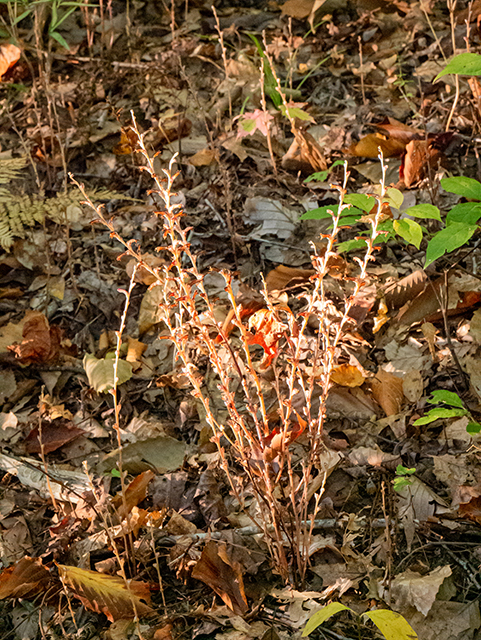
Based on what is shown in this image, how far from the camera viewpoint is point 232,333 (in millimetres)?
2678

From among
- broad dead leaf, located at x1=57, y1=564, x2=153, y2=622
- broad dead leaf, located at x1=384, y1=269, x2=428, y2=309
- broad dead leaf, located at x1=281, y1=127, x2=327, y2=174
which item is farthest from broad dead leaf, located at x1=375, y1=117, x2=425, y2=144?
broad dead leaf, located at x1=57, y1=564, x2=153, y2=622

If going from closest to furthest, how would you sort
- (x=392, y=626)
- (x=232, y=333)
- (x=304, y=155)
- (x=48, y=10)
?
1. (x=392, y=626)
2. (x=232, y=333)
3. (x=304, y=155)
4. (x=48, y=10)

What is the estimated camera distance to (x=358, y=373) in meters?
2.31

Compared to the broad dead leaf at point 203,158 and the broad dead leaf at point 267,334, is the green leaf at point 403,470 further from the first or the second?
the broad dead leaf at point 203,158

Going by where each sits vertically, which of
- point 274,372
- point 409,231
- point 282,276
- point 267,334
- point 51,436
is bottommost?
point 51,436

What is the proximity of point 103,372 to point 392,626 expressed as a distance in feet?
5.02

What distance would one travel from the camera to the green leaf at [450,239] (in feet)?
5.98

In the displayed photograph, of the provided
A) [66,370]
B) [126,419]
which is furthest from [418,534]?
[66,370]

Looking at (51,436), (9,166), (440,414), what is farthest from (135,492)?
(9,166)

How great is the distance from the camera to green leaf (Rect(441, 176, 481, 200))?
200 cm

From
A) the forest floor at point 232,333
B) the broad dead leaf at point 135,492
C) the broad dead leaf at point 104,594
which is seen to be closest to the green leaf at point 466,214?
the forest floor at point 232,333

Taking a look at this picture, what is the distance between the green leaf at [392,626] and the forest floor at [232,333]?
177 millimetres

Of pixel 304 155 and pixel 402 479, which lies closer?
pixel 402 479

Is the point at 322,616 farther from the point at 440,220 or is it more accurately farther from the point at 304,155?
the point at 304,155
